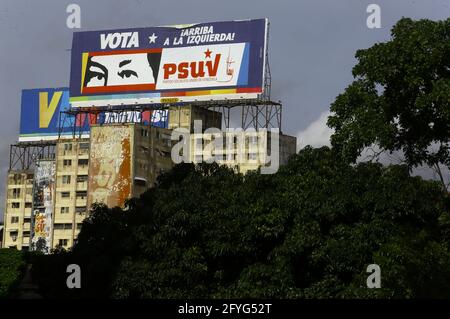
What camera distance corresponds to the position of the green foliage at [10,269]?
4678 centimetres

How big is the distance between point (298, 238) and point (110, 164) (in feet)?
253

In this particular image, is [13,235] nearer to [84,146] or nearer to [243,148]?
[84,146]

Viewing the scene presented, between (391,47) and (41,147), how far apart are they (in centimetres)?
9784

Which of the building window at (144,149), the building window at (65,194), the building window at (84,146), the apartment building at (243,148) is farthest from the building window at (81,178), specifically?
the apartment building at (243,148)

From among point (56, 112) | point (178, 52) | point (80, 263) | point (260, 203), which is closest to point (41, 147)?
point (56, 112)

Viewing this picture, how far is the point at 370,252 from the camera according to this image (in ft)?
93.6

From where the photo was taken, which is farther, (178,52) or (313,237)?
(178,52)

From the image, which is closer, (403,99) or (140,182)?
(403,99)

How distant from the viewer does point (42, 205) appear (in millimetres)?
121312

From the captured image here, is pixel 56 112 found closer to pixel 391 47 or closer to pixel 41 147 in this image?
pixel 41 147

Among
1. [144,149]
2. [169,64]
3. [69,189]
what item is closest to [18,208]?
[69,189]

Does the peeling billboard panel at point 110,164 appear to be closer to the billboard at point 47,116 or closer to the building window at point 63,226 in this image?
the billboard at point 47,116

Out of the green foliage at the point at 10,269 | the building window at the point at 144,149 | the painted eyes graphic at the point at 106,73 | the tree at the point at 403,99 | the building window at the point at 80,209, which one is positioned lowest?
the green foliage at the point at 10,269

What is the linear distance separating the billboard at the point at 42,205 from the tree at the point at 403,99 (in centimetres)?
9402
